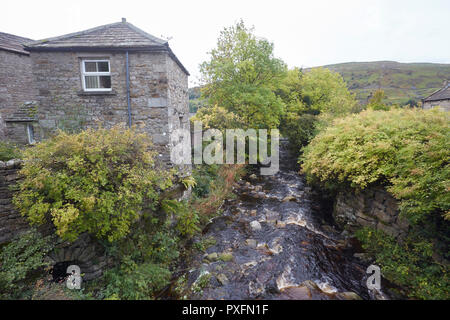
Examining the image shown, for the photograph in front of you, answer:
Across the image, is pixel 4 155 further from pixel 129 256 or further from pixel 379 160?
pixel 379 160

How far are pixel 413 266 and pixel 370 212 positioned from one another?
2229 millimetres

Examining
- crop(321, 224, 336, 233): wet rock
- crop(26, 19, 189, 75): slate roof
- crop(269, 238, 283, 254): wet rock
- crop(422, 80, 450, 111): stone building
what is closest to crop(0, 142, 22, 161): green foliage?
crop(26, 19, 189, 75): slate roof

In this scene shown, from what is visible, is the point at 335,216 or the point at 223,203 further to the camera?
the point at 223,203

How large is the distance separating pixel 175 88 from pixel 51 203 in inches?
257

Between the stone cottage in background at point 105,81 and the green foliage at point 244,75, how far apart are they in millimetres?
6783

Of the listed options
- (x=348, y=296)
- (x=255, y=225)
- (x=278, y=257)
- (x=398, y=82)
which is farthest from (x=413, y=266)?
(x=398, y=82)

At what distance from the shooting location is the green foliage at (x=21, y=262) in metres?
3.92

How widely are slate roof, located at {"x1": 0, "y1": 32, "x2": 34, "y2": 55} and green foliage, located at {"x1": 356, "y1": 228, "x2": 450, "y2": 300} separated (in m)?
20.5

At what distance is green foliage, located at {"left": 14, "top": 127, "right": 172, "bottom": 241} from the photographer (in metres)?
4.43

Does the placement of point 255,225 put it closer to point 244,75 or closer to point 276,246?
point 276,246

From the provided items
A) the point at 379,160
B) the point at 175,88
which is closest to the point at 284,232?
the point at 379,160

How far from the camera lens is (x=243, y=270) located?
20.0ft

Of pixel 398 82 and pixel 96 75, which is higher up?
pixel 398 82

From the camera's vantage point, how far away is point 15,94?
1282cm
